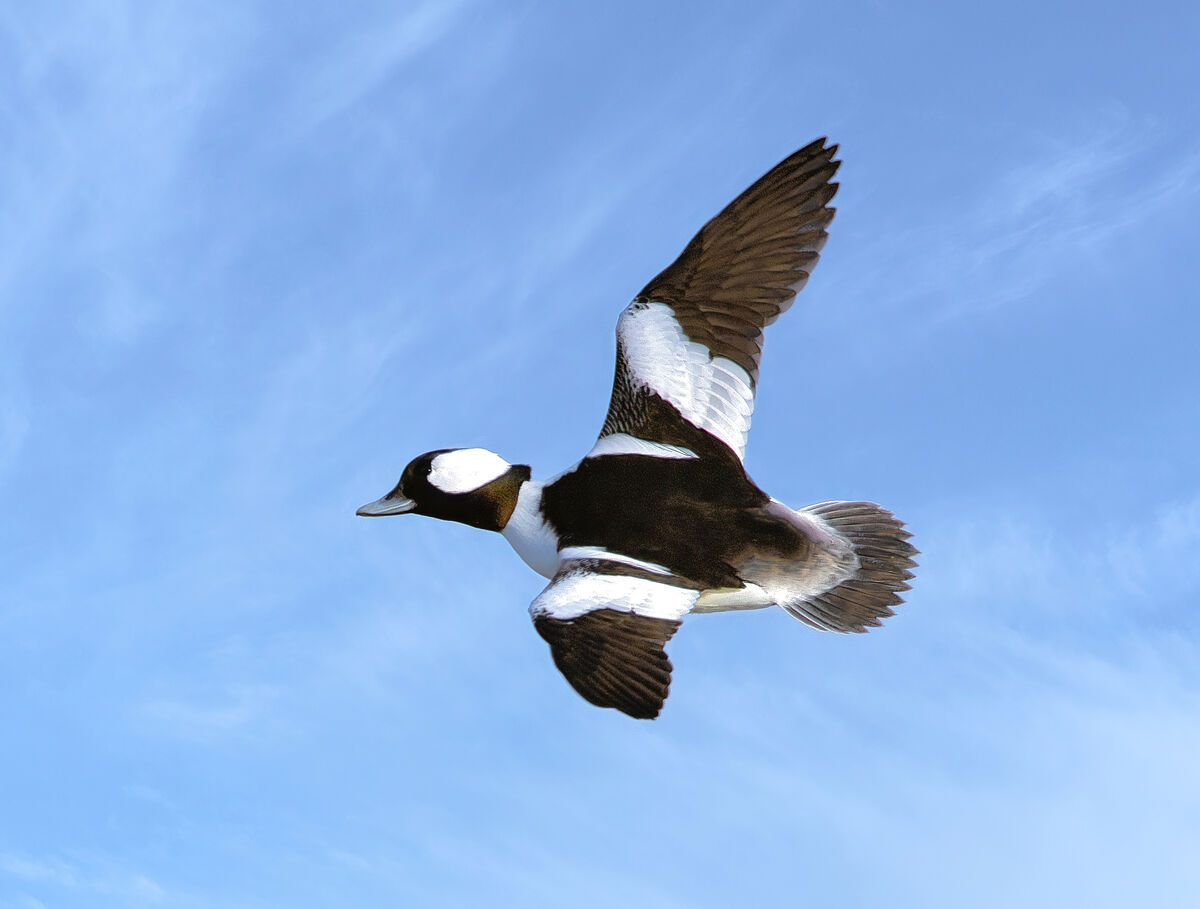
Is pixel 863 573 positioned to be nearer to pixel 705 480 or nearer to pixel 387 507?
pixel 705 480

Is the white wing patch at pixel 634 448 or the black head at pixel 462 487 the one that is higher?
the white wing patch at pixel 634 448

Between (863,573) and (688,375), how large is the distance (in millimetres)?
1244

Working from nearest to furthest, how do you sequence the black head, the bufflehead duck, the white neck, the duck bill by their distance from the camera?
the bufflehead duck → the white neck → the black head → the duck bill

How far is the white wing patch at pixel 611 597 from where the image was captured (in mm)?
5727

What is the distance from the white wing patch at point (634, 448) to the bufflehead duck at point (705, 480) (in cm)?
1

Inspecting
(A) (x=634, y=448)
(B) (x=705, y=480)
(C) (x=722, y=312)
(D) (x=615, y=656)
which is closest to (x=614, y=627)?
(D) (x=615, y=656)

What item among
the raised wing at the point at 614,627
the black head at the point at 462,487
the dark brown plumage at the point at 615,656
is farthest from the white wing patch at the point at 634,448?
the dark brown plumage at the point at 615,656

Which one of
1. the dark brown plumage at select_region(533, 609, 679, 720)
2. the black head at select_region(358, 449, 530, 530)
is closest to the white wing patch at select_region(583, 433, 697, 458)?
the black head at select_region(358, 449, 530, 530)

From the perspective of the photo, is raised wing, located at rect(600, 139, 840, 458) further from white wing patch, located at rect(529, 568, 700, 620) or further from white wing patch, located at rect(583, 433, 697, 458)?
white wing patch, located at rect(529, 568, 700, 620)

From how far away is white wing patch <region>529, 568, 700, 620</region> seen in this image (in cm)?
573

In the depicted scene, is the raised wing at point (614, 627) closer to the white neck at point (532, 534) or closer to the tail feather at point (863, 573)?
the white neck at point (532, 534)

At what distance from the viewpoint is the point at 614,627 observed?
221 inches

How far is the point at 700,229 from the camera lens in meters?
6.71

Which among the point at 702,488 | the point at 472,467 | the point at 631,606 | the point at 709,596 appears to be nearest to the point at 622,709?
the point at 631,606
